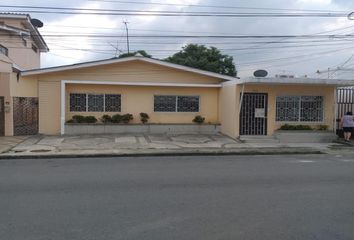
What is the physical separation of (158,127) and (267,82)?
20.5ft

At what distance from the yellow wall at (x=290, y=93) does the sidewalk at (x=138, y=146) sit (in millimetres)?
1701

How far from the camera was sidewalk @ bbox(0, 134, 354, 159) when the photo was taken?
48.9 ft

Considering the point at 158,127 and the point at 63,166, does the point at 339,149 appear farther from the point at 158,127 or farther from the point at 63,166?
the point at 63,166

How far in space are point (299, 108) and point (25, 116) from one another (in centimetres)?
1337

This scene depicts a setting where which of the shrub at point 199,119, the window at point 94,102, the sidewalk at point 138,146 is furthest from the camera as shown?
the shrub at point 199,119

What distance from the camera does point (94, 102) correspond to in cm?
2186

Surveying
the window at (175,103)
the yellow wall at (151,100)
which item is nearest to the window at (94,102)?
the yellow wall at (151,100)

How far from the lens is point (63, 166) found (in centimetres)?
1180

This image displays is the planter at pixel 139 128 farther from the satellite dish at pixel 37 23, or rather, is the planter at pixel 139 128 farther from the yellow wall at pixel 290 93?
the satellite dish at pixel 37 23

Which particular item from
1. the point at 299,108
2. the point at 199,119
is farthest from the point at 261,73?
the point at 199,119

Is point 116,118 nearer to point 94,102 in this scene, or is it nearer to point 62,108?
point 94,102

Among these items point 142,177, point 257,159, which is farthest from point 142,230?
point 257,159

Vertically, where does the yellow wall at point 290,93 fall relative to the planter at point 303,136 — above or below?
above

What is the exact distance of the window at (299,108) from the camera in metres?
20.3
